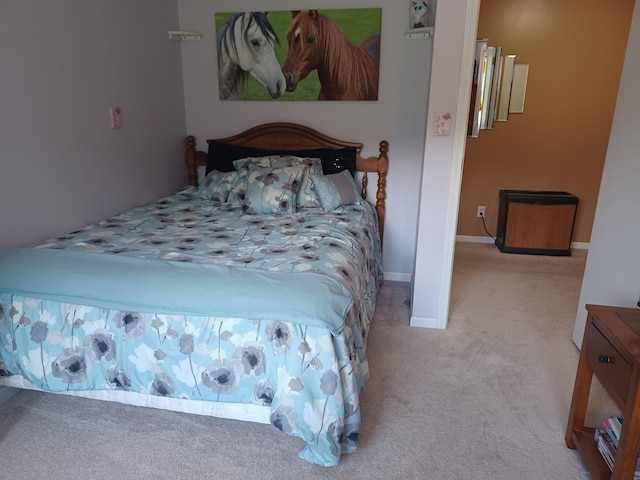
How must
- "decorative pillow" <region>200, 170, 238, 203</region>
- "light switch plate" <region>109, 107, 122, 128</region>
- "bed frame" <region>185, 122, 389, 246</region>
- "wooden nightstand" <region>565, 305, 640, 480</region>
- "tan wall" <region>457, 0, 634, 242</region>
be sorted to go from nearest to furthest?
"wooden nightstand" <region>565, 305, 640, 480</region> → "light switch plate" <region>109, 107, 122, 128</region> → "decorative pillow" <region>200, 170, 238, 203</region> → "bed frame" <region>185, 122, 389, 246</region> → "tan wall" <region>457, 0, 634, 242</region>

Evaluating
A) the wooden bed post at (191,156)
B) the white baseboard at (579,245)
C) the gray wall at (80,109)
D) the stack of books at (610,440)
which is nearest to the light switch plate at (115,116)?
the gray wall at (80,109)

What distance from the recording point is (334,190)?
2943 mm

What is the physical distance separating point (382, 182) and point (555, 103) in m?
2.15

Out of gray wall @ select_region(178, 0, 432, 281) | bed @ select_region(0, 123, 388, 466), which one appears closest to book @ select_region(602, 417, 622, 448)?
bed @ select_region(0, 123, 388, 466)

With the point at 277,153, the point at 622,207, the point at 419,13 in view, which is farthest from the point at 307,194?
the point at 622,207

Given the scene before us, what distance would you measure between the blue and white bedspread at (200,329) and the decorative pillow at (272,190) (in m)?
0.87

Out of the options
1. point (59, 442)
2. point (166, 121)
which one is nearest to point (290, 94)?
point (166, 121)

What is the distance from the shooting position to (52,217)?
2.34 m

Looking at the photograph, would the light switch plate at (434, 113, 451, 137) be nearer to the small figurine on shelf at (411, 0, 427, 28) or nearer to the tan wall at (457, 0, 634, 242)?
the small figurine on shelf at (411, 0, 427, 28)

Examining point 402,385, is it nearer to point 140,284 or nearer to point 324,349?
point 324,349

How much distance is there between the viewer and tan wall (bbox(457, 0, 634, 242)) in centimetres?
393

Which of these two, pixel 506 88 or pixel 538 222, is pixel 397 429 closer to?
pixel 538 222

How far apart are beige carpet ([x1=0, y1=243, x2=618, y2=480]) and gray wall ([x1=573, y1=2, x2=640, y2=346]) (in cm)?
49

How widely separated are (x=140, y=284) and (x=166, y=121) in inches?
78.0
